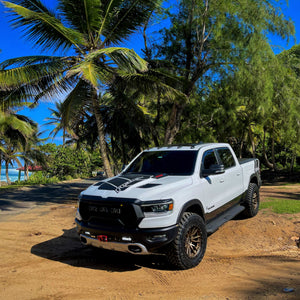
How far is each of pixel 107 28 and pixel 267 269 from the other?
921cm

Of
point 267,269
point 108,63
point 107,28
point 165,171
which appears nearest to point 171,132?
point 108,63

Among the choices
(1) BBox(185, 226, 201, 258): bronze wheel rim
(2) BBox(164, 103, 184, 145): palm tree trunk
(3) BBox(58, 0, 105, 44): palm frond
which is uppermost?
(3) BBox(58, 0, 105, 44): palm frond

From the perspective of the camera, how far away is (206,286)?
389cm

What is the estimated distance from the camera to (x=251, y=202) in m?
6.96

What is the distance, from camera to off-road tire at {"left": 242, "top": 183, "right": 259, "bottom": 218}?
22.5 feet

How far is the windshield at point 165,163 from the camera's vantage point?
537cm

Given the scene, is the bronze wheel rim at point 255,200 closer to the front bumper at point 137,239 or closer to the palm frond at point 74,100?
the front bumper at point 137,239

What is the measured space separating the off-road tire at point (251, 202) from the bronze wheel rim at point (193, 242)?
2.63 meters

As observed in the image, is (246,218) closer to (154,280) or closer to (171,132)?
(154,280)

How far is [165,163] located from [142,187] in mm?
1271

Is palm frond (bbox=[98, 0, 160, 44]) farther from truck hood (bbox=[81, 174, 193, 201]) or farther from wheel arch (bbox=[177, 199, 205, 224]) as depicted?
wheel arch (bbox=[177, 199, 205, 224])

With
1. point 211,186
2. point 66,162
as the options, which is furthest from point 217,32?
point 66,162

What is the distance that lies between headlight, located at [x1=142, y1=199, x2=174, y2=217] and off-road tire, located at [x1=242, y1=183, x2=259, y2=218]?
3.27 meters

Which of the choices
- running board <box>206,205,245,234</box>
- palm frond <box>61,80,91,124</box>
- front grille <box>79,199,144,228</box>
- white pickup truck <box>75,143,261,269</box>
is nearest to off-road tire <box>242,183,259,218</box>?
running board <box>206,205,245,234</box>
